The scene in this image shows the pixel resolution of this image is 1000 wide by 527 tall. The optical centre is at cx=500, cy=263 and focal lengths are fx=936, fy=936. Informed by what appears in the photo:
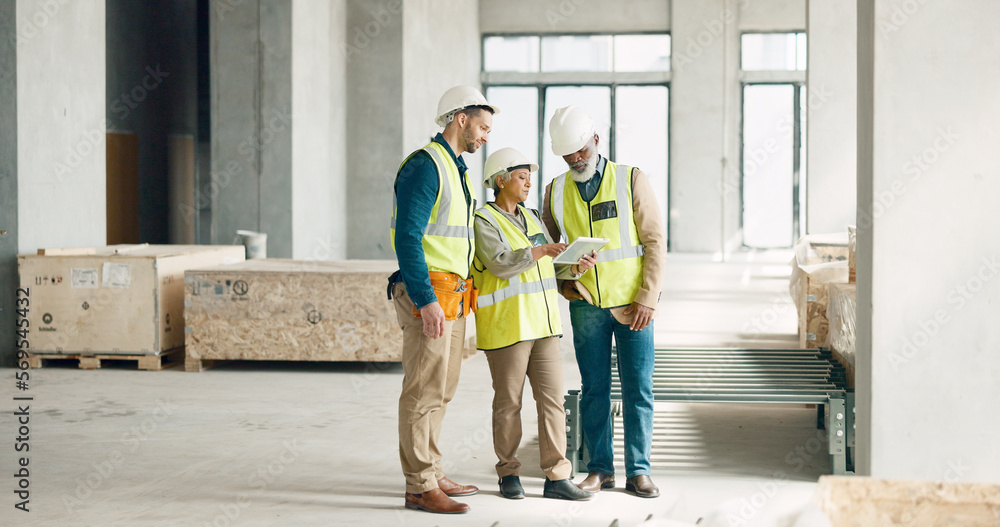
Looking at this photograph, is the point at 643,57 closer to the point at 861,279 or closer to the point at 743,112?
the point at 743,112

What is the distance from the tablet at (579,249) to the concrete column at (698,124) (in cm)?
1940

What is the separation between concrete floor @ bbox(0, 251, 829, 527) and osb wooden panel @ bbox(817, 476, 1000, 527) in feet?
0.83

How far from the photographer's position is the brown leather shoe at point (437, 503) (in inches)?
170

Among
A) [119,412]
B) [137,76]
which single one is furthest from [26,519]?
[137,76]

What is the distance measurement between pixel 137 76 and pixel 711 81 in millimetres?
13367

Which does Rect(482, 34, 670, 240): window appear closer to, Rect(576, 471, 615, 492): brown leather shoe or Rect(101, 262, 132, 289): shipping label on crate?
Rect(101, 262, 132, 289): shipping label on crate

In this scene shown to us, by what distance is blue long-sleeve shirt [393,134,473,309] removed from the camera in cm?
412

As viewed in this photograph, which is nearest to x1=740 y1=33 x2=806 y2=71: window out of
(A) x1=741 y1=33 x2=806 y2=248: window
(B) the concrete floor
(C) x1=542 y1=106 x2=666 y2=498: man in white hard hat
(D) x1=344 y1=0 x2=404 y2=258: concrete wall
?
(A) x1=741 y1=33 x2=806 y2=248: window

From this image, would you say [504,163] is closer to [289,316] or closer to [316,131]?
[289,316]

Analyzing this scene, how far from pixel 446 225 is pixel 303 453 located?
1.97 m

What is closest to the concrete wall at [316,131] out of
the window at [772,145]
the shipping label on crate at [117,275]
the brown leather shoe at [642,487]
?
the shipping label on crate at [117,275]

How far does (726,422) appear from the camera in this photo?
6.38 metres

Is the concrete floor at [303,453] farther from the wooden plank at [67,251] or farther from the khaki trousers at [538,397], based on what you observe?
the wooden plank at [67,251]

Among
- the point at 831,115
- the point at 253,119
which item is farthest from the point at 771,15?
the point at 253,119
